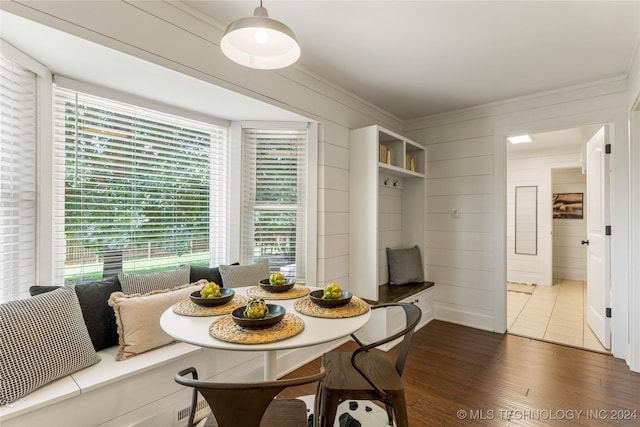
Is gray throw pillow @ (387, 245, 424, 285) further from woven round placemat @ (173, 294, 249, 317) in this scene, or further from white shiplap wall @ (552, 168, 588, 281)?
white shiplap wall @ (552, 168, 588, 281)

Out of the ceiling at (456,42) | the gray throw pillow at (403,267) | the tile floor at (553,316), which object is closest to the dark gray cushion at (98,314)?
the ceiling at (456,42)

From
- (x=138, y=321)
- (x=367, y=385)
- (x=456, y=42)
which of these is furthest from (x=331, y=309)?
(x=456, y=42)

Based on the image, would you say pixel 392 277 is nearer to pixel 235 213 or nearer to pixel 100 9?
pixel 235 213

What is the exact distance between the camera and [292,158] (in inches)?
118

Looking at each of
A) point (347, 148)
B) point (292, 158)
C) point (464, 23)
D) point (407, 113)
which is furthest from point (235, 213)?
point (407, 113)

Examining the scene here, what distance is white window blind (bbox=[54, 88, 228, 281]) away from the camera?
6.60 ft

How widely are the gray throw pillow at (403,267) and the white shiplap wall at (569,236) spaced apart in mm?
4547

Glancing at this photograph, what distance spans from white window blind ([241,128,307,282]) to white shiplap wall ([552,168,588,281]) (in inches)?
246

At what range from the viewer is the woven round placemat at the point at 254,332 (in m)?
1.21

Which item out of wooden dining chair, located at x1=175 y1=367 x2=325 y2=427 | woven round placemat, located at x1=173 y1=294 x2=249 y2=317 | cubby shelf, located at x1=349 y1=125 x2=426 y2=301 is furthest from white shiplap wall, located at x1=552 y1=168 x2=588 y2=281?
wooden dining chair, located at x1=175 y1=367 x2=325 y2=427

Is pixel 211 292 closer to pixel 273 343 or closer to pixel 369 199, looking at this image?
pixel 273 343

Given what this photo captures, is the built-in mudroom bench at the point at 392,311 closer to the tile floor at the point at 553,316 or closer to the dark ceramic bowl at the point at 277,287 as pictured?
the tile floor at the point at 553,316

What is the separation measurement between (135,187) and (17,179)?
66 centimetres

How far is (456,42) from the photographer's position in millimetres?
2338
